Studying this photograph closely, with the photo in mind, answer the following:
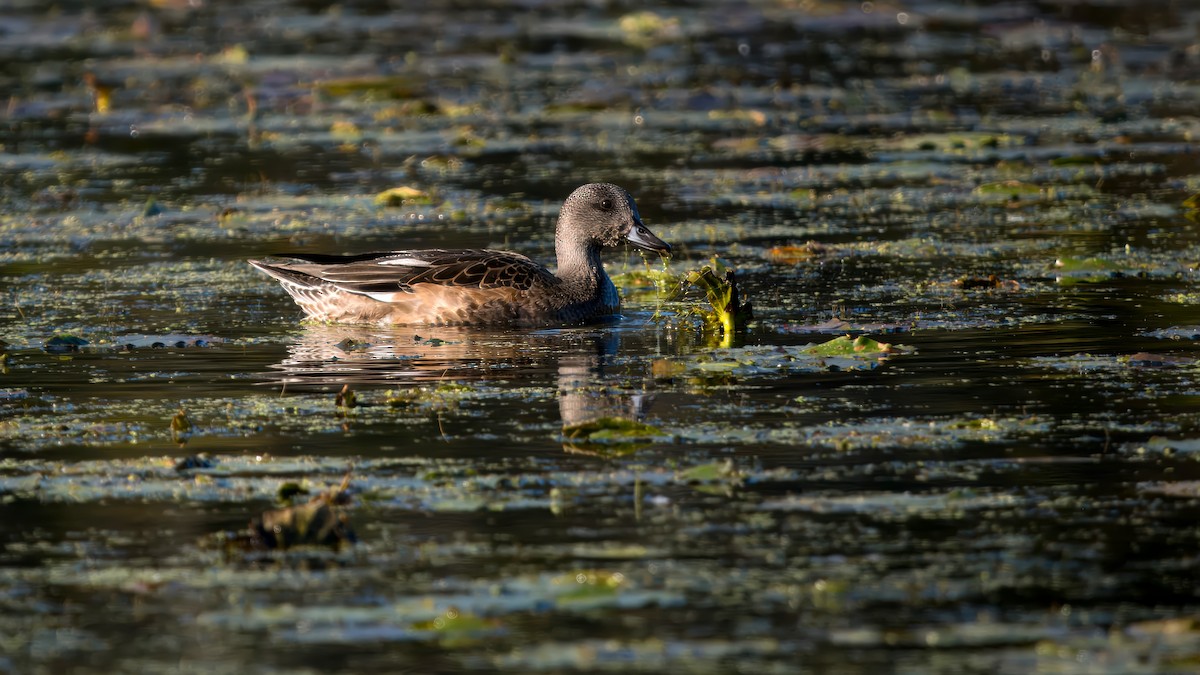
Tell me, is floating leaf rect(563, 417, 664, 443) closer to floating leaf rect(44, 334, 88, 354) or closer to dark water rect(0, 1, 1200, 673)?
dark water rect(0, 1, 1200, 673)

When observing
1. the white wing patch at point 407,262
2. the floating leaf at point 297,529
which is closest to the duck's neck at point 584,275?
the white wing patch at point 407,262

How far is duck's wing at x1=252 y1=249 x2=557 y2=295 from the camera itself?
10.9 metres

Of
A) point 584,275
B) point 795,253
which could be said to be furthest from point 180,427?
point 795,253

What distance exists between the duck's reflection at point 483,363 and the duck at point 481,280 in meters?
0.13

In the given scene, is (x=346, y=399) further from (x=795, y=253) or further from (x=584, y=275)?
(x=795, y=253)

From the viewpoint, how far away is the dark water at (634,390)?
5570mm

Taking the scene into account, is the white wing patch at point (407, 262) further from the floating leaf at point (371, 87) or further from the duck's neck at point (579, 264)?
the floating leaf at point (371, 87)

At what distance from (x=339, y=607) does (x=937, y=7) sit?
2248 cm

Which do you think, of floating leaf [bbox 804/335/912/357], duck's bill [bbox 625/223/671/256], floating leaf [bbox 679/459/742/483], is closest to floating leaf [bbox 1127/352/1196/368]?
floating leaf [bbox 804/335/912/357]

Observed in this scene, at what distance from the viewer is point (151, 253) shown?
1336 centimetres

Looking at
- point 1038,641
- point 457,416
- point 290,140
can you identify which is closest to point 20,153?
point 290,140

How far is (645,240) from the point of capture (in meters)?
11.3

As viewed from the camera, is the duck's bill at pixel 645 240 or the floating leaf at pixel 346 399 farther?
the duck's bill at pixel 645 240

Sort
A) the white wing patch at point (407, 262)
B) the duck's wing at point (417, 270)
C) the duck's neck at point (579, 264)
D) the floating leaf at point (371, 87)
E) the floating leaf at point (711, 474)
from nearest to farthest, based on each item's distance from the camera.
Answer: the floating leaf at point (711, 474)
the duck's wing at point (417, 270)
the white wing patch at point (407, 262)
the duck's neck at point (579, 264)
the floating leaf at point (371, 87)
